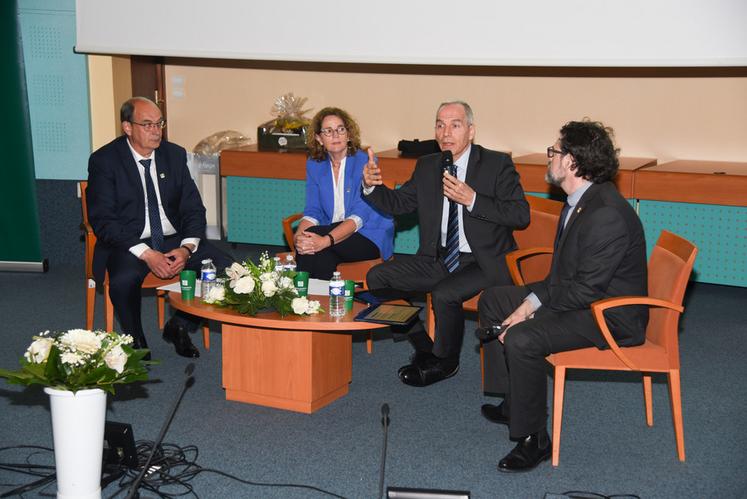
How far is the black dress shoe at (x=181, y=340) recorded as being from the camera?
463cm

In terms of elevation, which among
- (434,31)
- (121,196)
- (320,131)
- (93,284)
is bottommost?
(93,284)

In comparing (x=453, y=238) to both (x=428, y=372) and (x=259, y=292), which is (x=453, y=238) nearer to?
(x=428, y=372)

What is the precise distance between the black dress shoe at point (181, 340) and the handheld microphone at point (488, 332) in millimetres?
1713

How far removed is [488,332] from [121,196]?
2.19 m

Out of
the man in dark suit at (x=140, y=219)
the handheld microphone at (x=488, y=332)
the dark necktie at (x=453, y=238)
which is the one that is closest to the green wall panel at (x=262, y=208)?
the man in dark suit at (x=140, y=219)

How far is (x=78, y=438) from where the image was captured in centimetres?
277

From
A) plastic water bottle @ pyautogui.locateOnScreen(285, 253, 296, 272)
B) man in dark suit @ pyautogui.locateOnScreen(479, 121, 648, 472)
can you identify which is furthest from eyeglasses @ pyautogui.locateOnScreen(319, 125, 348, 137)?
man in dark suit @ pyautogui.locateOnScreen(479, 121, 648, 472)

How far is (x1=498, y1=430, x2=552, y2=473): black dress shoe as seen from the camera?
3.33 m

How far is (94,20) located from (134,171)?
202cm

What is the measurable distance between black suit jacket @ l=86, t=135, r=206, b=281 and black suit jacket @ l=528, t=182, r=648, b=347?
2.21 meters

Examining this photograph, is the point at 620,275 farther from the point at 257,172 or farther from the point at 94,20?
the point at 94,20

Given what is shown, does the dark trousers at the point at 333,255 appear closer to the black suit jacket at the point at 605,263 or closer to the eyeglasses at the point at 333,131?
the eyeglasses at the point at 333,131

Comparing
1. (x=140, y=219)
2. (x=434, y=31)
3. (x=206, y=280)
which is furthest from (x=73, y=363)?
(x=434, y=31)

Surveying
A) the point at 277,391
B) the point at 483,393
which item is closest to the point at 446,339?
Answer: the point at 483,393
